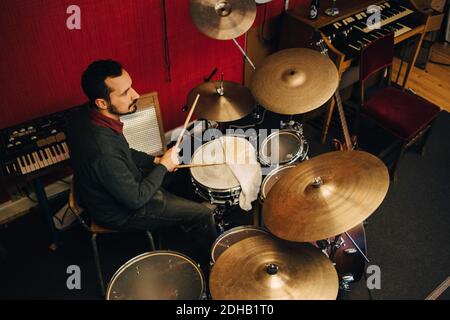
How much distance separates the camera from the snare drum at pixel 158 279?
83.3 inches

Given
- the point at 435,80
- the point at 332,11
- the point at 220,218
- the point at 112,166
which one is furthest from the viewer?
the point at 435,80

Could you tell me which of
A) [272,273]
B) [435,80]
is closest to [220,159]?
[272,273]

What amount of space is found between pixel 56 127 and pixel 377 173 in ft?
6.76

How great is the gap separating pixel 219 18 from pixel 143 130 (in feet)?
3.36

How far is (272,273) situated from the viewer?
1992 mm

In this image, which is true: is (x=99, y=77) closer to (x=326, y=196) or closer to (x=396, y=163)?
(x=326, y=196)

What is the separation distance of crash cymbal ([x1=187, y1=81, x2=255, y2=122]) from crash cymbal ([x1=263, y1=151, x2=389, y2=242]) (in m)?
0.86

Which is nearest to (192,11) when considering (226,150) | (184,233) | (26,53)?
(226,150)

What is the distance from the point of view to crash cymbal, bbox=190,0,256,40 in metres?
2.84

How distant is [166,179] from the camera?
119 inches

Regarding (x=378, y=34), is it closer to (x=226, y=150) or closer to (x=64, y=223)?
(x=226, y=150)

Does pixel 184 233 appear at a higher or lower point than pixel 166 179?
lower

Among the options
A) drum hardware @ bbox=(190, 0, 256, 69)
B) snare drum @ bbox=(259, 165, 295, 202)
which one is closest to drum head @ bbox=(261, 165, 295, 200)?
snare drum @ bbox=(259, 165, 295, 202)

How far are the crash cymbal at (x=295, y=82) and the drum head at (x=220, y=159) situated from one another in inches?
15.4
